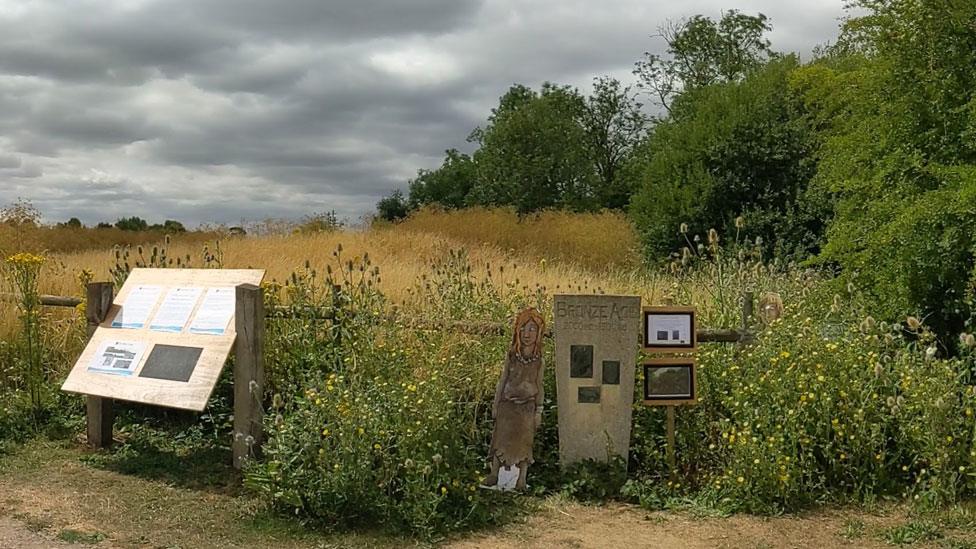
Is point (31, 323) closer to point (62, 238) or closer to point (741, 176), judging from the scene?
point (62, 238)

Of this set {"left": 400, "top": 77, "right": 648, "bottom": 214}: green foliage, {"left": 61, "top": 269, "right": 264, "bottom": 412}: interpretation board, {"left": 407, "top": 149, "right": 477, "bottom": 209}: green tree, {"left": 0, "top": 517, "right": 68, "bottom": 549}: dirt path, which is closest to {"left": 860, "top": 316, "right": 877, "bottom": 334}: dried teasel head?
{"left": 61, "top": 269, "right": 264, "bottom": 412}: interpretation board

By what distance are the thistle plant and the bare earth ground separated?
6.09ft

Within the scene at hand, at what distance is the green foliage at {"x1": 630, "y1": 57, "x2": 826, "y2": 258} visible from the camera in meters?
17.9

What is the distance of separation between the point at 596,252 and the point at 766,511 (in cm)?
1462

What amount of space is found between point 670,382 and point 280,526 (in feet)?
9.05

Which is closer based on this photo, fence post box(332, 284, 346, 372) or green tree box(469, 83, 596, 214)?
fence post box(332, 284, 346, 372)

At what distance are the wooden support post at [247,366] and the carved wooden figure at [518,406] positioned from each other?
1.70 meters

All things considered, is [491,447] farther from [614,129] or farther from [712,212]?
[614,129]

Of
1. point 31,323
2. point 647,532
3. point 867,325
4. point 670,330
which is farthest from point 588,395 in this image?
point 31,323

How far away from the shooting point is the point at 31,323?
810 cm

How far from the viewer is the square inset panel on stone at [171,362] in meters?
6.55

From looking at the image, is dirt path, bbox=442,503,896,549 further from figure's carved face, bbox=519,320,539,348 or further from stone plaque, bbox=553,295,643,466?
figure's carved face, bbox=519,320,539,348

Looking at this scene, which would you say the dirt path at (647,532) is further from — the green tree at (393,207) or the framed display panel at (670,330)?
the green tree at (393,207)

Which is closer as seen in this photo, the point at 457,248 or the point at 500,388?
the point at 500,388
